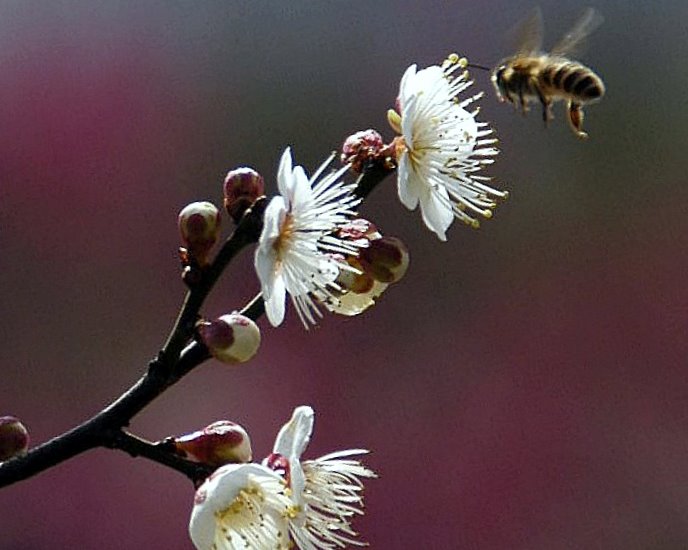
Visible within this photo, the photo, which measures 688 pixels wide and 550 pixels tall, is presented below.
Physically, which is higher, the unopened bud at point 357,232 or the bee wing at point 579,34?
the bee wing at point 579,34

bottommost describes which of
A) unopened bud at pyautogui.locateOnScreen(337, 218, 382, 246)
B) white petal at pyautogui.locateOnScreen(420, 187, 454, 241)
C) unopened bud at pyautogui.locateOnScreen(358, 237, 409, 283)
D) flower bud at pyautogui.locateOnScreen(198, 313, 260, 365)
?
flower bud at pyautogui.locateOnScreen(198, 313, 260, 365)

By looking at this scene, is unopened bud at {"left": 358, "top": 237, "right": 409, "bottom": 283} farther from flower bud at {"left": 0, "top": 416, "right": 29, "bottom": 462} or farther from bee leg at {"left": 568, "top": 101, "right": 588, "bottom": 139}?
bee leg at {"left": 568, "top": 101, "right": 588, "bottom": 139}

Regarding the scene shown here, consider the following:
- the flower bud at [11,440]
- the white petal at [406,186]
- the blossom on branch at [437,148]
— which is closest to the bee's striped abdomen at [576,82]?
the blossom on branch at [437,148]

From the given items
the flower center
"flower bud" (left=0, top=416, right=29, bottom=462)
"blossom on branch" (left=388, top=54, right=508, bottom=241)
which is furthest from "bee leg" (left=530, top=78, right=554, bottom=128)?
"flower bud" (left=0, top=416, right=29, bottom=462)

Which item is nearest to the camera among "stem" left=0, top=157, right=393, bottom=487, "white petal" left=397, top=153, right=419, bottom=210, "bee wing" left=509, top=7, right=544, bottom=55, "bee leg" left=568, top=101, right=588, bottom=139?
"stem" left=0, top=157, right=393, bottom=487

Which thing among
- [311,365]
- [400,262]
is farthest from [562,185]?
[400,262]

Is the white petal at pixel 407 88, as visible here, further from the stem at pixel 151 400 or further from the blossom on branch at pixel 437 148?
the stem at pixel 151 400

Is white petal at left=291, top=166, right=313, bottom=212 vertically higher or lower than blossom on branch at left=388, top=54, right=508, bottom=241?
lower

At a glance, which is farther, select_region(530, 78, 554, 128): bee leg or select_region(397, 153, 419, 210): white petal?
select_region(530, 78, 554, 128): bee leg

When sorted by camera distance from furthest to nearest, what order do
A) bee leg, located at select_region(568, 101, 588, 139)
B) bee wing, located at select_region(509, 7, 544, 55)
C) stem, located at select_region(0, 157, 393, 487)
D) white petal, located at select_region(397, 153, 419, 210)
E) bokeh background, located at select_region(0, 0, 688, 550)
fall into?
1. bokeh background, located at select_region(0, 0, 688, 550)
2. bee wing, located at select_region(509, 7, 544, 55)
3. bee leg, located at select_region(568, 101, 588, 139)
4. white petal, located at select_region(397, 153, 419, 210)
5. stem, located at select_region(0, 157, 393, 487)
